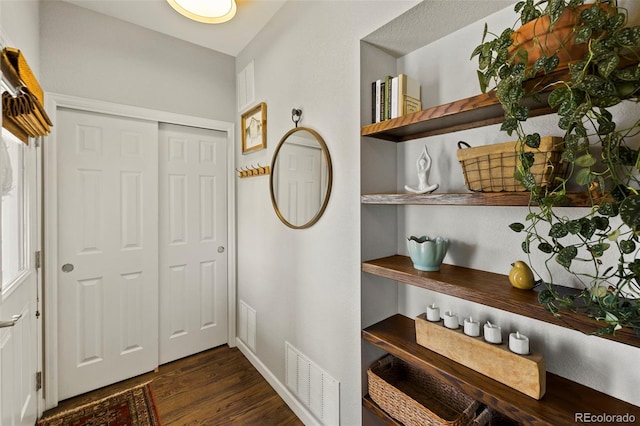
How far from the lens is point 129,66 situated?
218cm

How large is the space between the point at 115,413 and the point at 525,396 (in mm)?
2351

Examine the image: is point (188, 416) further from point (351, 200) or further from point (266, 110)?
point (266, 110)

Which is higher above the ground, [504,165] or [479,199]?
[504,165]

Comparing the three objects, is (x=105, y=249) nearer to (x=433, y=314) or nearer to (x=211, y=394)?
(x=211, y=394)

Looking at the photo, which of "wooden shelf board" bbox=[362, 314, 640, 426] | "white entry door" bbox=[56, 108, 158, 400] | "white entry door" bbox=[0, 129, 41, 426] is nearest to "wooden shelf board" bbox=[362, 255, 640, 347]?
"wooden shelf board" bbox=[362, 314, 640, 426]

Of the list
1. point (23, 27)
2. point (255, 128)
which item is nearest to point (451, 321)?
point (255, 128)

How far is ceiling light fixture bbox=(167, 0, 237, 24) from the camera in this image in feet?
5.32

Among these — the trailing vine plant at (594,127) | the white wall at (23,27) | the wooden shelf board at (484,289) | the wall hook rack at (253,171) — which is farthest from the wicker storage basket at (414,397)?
the white wall at (23,27)

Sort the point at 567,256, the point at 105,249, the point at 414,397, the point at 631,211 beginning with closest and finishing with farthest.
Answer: the point at 631,211 → the point at 567,256 → the point at 414,397 → the point at 105,249

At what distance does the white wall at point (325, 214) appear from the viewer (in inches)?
56.2

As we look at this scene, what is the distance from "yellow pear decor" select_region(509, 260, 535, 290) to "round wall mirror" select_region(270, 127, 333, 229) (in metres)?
0.92

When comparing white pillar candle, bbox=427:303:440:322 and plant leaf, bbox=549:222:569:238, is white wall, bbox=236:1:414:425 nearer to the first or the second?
white pillar candle, bbox=427:303:440:322

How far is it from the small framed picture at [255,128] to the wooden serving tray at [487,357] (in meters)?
1.69

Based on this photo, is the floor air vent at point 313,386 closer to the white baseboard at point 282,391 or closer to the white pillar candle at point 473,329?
the white baseboard at point 282,391
